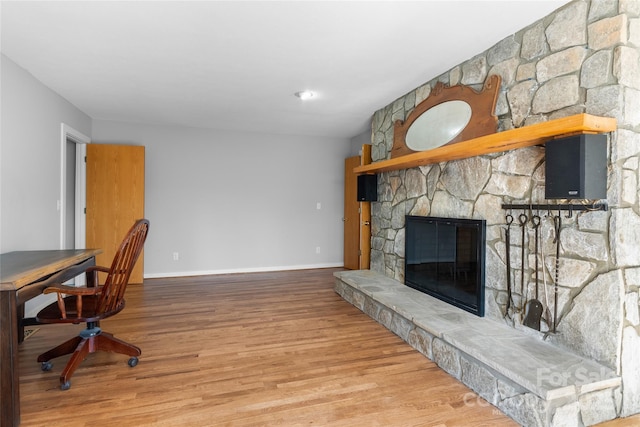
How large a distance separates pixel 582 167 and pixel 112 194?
16.7ft

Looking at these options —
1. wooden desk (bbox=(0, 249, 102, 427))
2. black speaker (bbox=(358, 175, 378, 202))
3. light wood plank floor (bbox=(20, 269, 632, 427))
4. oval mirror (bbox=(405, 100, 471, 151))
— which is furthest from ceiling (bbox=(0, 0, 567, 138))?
light wood plank floor (bbox=(20, 269, 632, 427))

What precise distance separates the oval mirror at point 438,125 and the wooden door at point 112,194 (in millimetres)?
3663

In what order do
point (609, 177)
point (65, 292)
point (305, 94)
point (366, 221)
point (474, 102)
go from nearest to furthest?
1. point (609, 177)
2. point (65, 292)
3. point (474, 102)
4. point (305, 94)
5. point (366, 221)

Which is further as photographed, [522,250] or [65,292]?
[522,250]

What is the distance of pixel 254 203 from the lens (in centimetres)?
548

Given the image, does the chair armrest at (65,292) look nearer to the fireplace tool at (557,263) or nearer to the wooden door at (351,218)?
the fireplace tool at (557,263)

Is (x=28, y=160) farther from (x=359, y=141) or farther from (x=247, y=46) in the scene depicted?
(x=359, y=141)

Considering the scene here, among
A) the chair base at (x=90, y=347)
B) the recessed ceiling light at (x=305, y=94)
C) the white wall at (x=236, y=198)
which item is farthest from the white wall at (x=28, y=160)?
the recessed ceiling light at (x=305, y=94)

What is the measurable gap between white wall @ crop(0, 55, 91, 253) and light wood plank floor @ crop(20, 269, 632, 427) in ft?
2.96

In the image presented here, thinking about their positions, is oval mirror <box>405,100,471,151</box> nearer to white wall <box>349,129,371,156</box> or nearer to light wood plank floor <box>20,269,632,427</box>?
light wood plank floor <box>20,269,632,427</box>

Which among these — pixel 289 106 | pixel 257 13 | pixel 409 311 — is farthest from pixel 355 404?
pixel 289 106

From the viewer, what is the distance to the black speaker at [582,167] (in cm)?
172

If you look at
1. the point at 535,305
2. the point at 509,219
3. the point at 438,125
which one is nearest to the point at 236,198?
the point at 438,125

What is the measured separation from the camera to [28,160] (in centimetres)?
300
